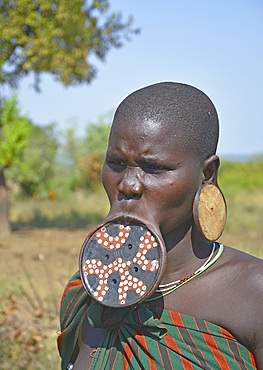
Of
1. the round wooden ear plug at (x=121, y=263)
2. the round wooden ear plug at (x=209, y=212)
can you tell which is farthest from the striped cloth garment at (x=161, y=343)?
the round wooden ear plug at (x=209, y=212)

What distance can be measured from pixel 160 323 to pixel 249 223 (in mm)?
10019

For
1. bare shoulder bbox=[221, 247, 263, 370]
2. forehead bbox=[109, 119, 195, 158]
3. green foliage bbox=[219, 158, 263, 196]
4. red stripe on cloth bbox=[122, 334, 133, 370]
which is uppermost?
forehead bbox=[109, 119, 195, 158]

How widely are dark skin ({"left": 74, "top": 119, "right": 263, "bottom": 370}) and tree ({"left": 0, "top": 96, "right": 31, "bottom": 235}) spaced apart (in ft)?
24.2

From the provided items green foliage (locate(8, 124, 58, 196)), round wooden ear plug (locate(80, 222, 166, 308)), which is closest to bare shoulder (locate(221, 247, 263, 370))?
round wooden ear plug (locate(80, 222, 166, 308))

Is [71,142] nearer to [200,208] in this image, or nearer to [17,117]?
[17,117]

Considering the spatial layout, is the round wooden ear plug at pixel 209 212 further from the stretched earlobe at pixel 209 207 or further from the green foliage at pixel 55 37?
the green foliage at pixel 55 37

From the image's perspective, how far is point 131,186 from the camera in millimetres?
1267

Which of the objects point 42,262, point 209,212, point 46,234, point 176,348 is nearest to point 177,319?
point 176,348

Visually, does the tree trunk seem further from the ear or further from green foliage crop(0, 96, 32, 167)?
the ear

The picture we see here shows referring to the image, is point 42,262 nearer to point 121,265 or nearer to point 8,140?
point 8,140

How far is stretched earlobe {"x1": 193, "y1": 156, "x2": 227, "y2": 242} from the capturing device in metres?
1.31

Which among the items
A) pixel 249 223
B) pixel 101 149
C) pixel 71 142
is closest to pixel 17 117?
pixel 249 223

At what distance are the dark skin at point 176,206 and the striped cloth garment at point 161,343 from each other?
0.10 ft

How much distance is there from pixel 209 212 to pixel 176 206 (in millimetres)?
106
